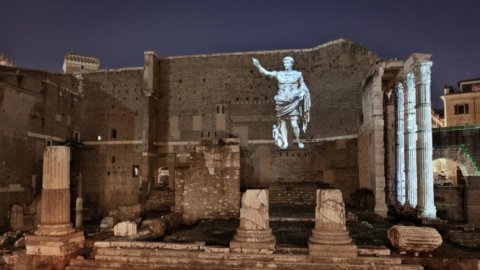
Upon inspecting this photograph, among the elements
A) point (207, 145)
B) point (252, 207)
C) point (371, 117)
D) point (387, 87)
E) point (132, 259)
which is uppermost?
point (387, 87)

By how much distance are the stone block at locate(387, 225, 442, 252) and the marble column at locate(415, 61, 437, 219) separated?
6.29 meters

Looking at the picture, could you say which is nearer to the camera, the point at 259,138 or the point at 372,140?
the point at 372,140

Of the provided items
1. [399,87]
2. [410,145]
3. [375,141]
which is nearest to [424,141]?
[410,145]

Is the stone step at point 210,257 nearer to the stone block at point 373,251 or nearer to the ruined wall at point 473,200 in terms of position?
the stone block at point 373,251

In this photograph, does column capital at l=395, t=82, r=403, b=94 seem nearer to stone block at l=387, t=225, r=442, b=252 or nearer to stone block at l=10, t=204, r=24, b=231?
stone block at l=387, t=225, r=442, b=252

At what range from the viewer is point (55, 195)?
910 cm

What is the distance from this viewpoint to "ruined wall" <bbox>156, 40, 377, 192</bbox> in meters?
20.4

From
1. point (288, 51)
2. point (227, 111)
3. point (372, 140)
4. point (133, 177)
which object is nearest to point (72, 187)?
point (133, 177)

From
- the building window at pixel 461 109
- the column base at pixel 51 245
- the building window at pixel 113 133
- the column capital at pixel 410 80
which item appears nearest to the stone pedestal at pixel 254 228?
the column base at pixel 51 245

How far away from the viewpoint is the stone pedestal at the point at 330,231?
293 inches

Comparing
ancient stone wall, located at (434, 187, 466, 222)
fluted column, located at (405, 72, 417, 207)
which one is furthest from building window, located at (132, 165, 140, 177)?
ancient stone wall, located at (434, 187, 466, 222)

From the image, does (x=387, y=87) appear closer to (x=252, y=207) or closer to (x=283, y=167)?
(x=283, y=167)

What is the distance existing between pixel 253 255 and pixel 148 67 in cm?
1854

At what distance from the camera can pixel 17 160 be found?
63.5ft
